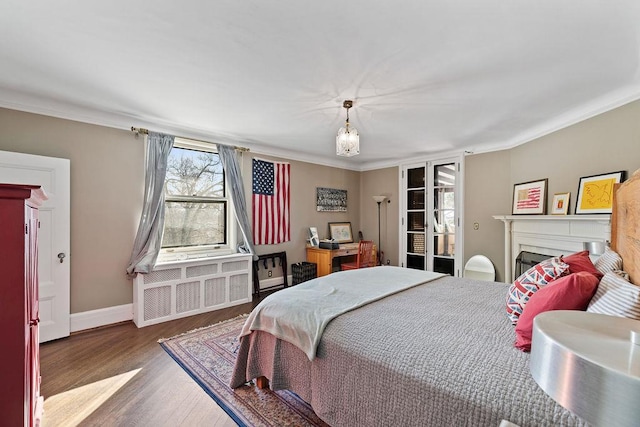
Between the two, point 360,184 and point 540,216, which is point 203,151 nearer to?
point 360,184

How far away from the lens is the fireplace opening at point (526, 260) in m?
3.46

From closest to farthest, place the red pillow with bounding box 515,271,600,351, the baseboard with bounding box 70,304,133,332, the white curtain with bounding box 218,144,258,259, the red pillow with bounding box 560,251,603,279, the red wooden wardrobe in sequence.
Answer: the red wooden wardrobe
the red pillow with bounding box 515,271,600,351
the red pillow with bounding box 560,251,603,279
the baseboard with bounding box 70,304,133,332
the white curtain with bounding box 218,144,258,259

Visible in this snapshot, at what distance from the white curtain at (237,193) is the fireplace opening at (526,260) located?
11.9ft

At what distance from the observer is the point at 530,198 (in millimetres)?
3779

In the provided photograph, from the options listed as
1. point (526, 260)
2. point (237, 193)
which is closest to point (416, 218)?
point (526, 260)

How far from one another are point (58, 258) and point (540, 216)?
5.24 m

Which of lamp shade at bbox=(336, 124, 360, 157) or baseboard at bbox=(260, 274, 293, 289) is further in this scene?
baseboard at bbox=(260, 274, 293, 289)

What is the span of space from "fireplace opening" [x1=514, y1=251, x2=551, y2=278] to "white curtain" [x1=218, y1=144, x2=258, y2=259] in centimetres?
363

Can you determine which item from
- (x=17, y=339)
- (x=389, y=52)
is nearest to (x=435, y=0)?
(x=389, y=52)

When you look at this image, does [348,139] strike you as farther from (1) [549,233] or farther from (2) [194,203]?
(1) [549,233]

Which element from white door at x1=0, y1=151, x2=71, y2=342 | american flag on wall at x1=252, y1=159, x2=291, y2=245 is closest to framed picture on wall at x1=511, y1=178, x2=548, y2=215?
american flag on wall at x1=252, y1=159, x2=291, y2=245

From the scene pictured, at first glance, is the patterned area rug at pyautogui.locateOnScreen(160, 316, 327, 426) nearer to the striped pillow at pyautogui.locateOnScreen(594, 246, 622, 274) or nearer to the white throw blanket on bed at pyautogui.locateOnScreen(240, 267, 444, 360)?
the white throw blanket on bed at pyautogui.locateOnScreen(240, 267, 444, 360)

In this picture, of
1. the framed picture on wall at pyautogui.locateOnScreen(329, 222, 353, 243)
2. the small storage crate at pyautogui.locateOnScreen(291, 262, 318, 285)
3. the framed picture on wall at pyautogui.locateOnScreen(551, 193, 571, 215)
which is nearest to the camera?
the framed picture on wall at pyautogui.locateOnScreen(551, 193, 571, 215)

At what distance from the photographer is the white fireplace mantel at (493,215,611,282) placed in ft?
9.00
